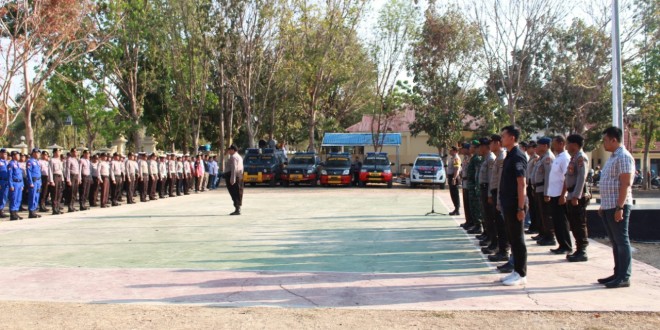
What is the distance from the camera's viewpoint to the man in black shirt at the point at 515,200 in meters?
7.03

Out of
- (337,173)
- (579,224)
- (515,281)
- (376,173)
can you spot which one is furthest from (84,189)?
(376,173)

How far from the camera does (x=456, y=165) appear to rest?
1493 centimetres

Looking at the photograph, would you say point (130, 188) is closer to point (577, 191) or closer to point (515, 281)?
point (577, 191)

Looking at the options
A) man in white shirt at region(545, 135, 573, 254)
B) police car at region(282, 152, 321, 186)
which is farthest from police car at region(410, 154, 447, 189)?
man in white shirt at region(545, 135, 573, 254)

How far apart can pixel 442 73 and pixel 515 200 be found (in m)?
32.5

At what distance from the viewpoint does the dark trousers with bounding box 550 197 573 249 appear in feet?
30.2

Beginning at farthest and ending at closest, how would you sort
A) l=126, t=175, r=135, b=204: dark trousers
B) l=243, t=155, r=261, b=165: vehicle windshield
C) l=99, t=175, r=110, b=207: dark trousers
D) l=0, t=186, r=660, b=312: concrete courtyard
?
l=243, t=155, r=261, b=165: vehicle windshield < l=126, t=175, r=135, b=204: dark trousers < l=99, t=175, r=110, b=207: dark trousers < l=0, t=186, r=660, b=312: concrete courtyard

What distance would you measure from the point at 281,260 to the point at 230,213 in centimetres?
745

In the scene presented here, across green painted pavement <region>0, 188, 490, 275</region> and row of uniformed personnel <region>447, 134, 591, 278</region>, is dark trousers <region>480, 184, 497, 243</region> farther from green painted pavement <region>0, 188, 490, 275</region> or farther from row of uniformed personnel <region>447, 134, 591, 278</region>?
green painted pavement <region>0, 188, 490, 275</region>

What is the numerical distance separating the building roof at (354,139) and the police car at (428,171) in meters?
13.8

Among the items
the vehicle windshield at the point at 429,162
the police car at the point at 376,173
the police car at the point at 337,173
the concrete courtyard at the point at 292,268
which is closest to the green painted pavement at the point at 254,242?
the concrete courtyard at the point at 292,268

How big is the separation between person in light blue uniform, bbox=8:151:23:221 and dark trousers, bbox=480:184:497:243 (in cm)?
1198

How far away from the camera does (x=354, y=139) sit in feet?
147

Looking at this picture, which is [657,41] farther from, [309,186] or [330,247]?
[330,247]
